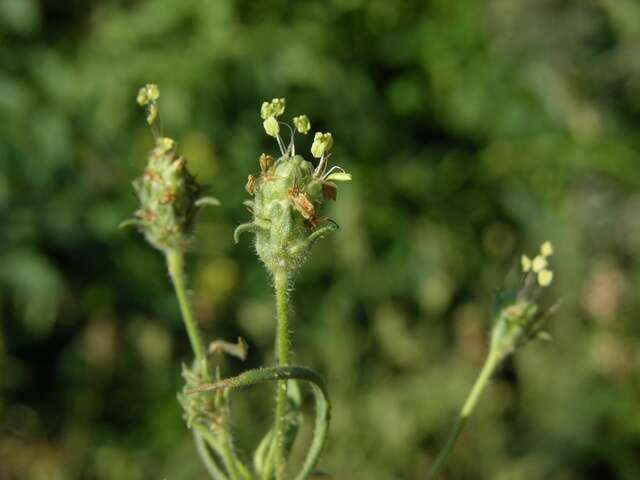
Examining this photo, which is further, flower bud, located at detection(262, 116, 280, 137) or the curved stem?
flower bud, located at detection(262, 116, 280, 137)

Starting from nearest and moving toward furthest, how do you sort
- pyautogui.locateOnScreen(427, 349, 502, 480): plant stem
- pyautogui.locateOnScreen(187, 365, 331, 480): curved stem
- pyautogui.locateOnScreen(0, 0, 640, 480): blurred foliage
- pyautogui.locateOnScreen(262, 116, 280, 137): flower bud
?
pyautogui.locateOnScreen(187, 365, 331, 480): curved stem < pyautogui.locateOnScreen(262, 116, 280, 137): flower bud < pyautogui.locateOnScreen(427, 349, 502, 480): plant stem < pyautogui.locateOnScreen(0, 0, 640, 480): blurred foliage

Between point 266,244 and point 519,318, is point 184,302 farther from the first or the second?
point 519,318

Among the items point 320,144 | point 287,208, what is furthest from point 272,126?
point 287,208

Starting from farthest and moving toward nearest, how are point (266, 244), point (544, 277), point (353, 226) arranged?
point (353, 226), point (544, 277), point (266, 244)

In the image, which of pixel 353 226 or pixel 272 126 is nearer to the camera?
pixel 272 126

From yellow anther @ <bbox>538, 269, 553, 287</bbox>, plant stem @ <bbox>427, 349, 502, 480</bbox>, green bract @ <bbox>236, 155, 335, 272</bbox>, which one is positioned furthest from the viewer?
yellow anther @ <bbox>538, 269, 553, 287</bbox>

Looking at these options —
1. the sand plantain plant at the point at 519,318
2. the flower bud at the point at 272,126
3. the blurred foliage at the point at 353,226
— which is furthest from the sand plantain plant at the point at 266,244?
the blurred foliage at the point at 353,226

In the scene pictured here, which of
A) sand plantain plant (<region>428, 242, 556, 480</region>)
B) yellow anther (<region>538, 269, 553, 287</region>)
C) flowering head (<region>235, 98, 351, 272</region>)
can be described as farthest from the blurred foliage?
flowering head (<region>235, 98, 351, 272</region>)

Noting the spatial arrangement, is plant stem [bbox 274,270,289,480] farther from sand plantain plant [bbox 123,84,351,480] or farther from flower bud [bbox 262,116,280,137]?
flower bud [bbox 262,116,280,137]
